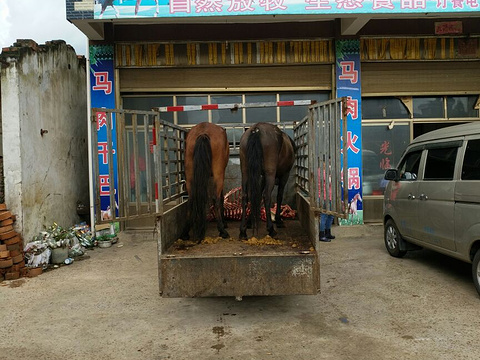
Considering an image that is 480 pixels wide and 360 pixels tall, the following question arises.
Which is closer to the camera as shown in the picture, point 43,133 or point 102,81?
point 43,133

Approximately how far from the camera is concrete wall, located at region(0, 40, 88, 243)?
5.57 m

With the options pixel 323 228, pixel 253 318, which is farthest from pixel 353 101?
pixel 253 318

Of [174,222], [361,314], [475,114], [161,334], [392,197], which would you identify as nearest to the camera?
[161,334]

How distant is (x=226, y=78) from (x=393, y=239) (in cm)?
461

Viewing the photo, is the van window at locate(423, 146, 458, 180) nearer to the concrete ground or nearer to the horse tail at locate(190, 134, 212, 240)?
the concrete ground

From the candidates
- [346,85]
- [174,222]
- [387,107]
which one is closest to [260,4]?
[346,85]

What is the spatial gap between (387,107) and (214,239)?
224 inches

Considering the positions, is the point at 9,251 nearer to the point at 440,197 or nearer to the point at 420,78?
the point at 440,197

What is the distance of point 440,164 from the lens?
4711 millimetres

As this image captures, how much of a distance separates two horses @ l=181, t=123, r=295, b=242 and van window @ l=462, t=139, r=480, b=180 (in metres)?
2.13

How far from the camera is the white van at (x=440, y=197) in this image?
4.08 meters

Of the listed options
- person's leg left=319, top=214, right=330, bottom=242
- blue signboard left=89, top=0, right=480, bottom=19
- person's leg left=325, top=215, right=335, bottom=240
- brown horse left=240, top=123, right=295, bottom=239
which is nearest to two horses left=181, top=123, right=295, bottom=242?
brown horse left=240, top=123, right=295, bottom=239

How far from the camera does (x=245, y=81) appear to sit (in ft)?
25.8

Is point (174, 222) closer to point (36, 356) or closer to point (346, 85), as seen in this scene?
point (36, 356)
